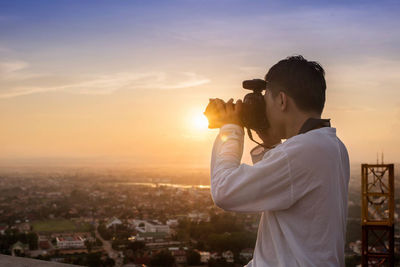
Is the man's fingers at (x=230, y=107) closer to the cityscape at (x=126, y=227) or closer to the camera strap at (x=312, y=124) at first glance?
the camera strap at (x=312, y=124)

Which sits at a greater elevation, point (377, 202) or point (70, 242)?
point (377, 202)

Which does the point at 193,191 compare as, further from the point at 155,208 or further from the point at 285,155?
the point at 285,155

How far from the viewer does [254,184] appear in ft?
2.72

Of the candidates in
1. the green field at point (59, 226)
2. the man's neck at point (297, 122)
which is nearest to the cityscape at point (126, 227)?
the green field at point (59, 226)

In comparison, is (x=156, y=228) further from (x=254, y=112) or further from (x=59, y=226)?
(x=254, y=112)

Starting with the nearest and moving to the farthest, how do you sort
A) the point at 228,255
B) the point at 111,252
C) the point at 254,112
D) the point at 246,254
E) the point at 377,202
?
the point at 254,112, the point at 377,202, the point at 246,254, the point at 228,255, the point at 111,252

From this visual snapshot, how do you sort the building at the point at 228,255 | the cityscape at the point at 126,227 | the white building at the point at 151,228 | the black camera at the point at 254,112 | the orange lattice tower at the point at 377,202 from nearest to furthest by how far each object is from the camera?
1. the black camera at the point at 254,112
2. the orange lattice tower at the point at 377,202
3. the building at the point at 228,255
4. the cityscape at the point at 126,227
5. the white building at the point at 151,228

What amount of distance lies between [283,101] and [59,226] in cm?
1621

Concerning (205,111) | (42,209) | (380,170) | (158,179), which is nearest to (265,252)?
(205,111)

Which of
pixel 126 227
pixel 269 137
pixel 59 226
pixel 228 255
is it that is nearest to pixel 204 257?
pixel 228 255

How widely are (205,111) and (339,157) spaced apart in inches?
11.9

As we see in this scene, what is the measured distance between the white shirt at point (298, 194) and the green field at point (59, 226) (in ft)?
47.4

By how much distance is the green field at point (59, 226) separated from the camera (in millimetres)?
14816

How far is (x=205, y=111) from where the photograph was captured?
994 millimetres
